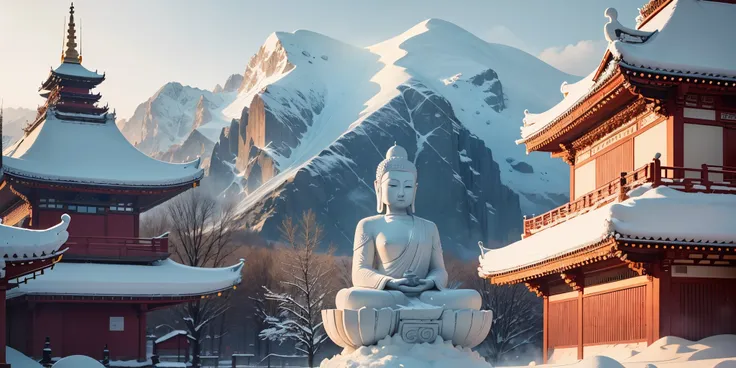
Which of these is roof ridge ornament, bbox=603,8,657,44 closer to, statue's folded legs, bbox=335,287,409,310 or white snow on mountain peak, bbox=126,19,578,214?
statue's folded legs, bbox=335,287,409,310

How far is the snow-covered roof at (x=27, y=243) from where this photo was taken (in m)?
20.1

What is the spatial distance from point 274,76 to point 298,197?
133 feet

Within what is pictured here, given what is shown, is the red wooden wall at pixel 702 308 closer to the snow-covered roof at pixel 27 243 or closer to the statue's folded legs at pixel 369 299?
the statue's folded legs at pixel 369 299

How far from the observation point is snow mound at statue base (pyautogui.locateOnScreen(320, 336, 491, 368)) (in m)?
12.2

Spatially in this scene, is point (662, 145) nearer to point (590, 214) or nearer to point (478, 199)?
point (590, 214)

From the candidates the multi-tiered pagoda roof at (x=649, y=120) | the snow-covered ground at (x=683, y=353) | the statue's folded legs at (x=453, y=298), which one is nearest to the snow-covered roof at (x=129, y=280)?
the multi-tiered pagoda roof at (x=649, y=120)

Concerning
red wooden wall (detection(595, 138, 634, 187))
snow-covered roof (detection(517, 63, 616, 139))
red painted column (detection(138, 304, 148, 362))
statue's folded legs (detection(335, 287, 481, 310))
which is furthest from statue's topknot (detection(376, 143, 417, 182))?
red painted column (detection(138, 304, 148, 362))

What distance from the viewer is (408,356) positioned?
40.8 ft

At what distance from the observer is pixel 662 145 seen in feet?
67.3

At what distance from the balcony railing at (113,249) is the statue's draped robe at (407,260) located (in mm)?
17095

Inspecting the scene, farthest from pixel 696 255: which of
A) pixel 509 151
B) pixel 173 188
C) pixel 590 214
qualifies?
pixel 509 151

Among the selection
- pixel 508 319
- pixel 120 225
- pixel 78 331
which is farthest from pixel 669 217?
pixel 508 319

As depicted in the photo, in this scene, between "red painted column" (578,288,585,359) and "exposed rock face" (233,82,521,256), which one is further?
"exposed rock face" (233,82,521,256)

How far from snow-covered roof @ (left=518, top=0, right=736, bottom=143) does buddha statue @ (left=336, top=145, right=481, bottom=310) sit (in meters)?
6.63
